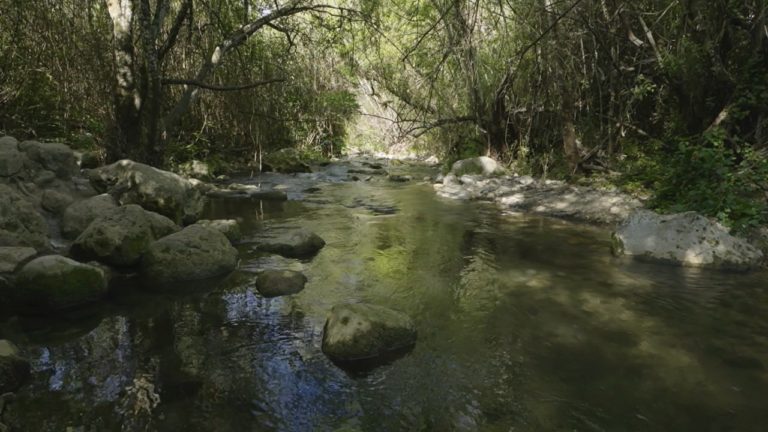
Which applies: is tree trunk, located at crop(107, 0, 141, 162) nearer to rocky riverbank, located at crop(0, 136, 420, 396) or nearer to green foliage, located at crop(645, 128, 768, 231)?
rocky riverbank, located at crop(0, 136, 420, 396)

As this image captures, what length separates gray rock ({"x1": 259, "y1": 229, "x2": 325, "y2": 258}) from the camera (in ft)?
18.4

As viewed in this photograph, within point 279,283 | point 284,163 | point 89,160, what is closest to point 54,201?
point 279,283

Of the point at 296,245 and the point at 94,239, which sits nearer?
the point at 94,239

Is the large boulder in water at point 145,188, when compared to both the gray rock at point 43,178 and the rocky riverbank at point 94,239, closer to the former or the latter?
the rocky riverbank at point 94,239

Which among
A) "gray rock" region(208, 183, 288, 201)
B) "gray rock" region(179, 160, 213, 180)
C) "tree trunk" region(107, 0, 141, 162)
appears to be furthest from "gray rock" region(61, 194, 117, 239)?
"gray rock" region(179, 160, 213, 180)

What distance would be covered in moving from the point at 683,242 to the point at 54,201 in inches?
269

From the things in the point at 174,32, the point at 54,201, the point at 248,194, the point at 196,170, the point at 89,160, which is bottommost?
the point at 248,194

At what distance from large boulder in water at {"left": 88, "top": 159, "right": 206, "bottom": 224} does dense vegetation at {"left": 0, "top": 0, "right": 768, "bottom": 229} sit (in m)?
1.42

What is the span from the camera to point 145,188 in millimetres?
6055

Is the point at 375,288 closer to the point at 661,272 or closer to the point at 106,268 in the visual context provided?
the point at 106,268

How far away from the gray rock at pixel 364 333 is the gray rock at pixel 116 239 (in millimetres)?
2406

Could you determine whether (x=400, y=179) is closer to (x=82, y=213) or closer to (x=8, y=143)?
(x=82, y=213)

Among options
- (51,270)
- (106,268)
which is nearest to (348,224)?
(106,268)

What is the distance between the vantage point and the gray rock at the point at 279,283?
171 inches
